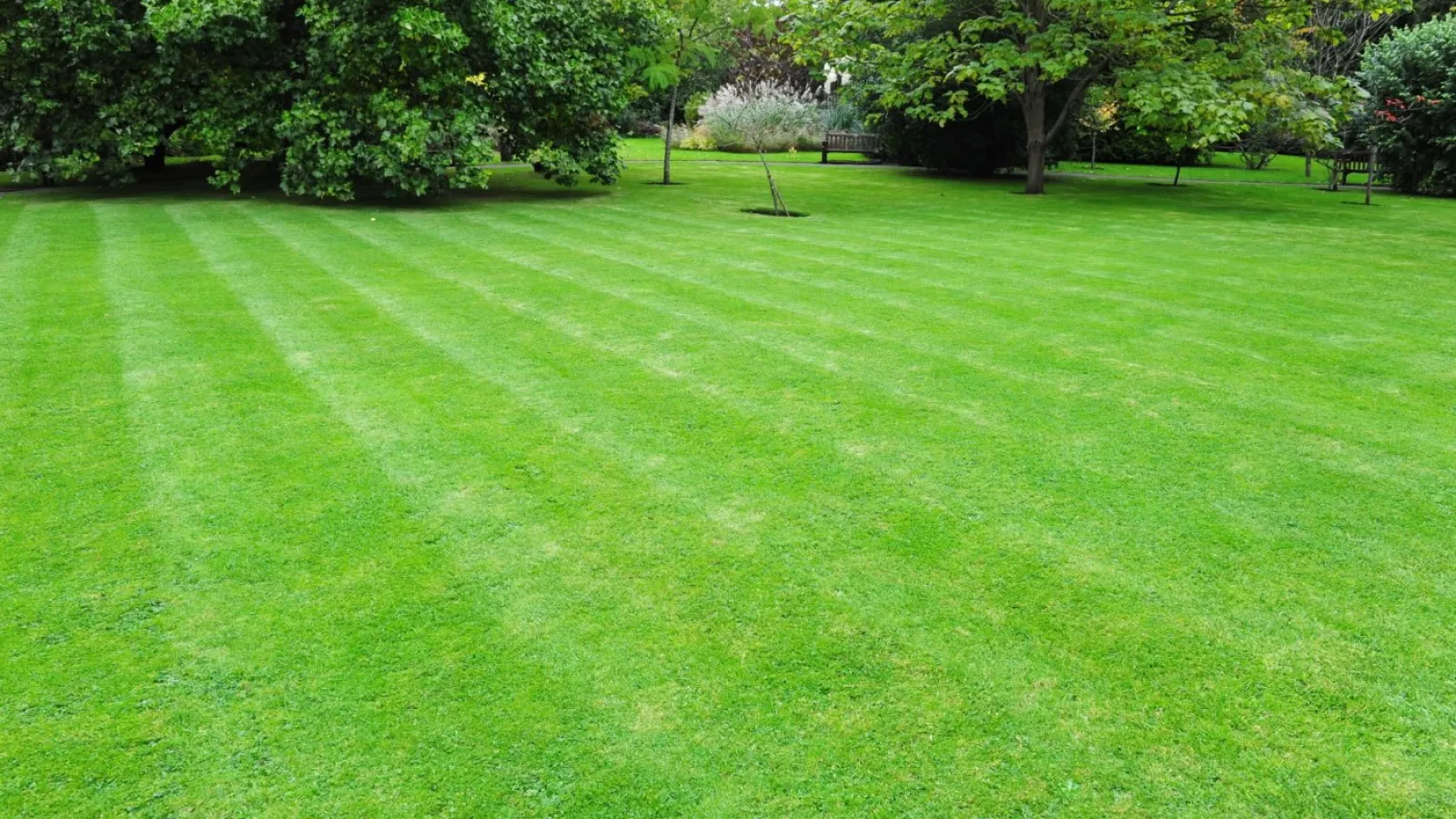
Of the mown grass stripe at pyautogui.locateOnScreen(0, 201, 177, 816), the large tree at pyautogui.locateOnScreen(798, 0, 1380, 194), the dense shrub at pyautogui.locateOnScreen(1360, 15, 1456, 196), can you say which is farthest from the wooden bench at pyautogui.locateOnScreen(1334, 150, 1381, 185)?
the mown grass stripe at pyautogui.locateOnScreen(0, 201, 177, 816)

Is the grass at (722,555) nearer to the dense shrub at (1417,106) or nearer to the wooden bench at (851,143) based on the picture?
the dense shrub at (1417,106)

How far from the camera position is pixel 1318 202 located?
1708 centimetres

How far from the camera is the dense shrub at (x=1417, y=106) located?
18.8 meters

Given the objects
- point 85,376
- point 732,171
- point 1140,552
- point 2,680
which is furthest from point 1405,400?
point 732,171

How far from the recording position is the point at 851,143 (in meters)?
28.9

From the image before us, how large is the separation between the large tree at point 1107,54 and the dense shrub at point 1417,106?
1.61 meters

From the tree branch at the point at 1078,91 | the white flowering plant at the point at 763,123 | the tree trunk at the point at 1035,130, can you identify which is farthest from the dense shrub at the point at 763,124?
the tree branch at the point at 1078,91

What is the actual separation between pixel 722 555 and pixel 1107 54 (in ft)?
Result: 53.4

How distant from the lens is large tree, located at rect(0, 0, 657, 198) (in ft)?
43.4

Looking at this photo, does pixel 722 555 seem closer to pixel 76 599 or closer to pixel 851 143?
pixel 76 599

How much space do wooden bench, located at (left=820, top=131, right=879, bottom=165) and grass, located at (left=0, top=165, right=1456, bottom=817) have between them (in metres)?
21.3

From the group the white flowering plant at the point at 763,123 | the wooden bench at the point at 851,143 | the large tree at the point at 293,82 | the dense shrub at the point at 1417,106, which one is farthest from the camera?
the white flowering plant at the point at 763,123

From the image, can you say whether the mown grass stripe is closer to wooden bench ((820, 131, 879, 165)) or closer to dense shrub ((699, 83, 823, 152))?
wooden bench ((820, 131, 879, 165))

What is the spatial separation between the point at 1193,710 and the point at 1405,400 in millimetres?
3722
